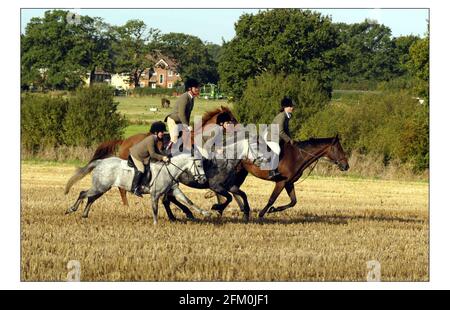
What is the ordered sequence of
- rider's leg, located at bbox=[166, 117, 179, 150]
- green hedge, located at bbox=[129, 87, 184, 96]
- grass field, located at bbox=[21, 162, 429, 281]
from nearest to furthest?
grass field, located at bbox=[21, 162, 429, 281], rider's leg, located at bbox=[166, 117, 179, 150], green hedge, located at bbox=[129, 87, 184, 96]

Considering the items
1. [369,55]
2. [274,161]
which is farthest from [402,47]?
[274,161]

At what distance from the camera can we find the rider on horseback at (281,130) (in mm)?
19297

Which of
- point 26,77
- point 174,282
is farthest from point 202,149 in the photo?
point 26,77

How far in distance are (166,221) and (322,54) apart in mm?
43710

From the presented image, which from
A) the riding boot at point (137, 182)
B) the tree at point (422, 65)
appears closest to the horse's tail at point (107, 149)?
the riding boot at point (137, 182)

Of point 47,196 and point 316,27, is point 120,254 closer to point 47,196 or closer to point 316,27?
point 47,196

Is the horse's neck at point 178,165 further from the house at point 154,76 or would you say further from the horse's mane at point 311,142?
the house at point 154,76

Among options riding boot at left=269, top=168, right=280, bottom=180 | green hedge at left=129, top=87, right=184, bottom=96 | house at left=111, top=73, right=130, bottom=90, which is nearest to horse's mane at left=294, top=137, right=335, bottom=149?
riding boot at left=269, top=168, right=280, bottom=180

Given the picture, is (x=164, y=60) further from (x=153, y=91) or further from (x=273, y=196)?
(x=273, y=196)

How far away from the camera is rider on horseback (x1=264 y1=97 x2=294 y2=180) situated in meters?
19.3

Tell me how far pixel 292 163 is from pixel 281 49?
40296 mm

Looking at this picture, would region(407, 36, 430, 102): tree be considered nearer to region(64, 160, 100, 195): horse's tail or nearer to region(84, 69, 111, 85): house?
→ region(64, 160, 100, 195): horse's tail

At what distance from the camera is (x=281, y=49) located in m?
59.7

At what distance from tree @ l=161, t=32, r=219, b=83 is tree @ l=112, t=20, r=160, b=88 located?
6.48 ft
